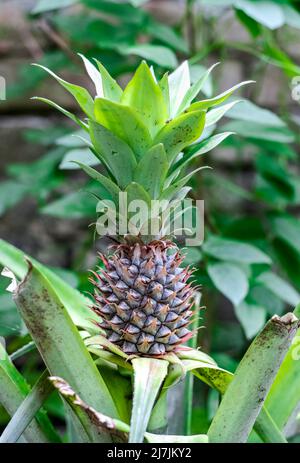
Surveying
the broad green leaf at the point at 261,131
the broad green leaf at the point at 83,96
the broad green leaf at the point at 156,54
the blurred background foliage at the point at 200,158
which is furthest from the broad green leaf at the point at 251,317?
the broad green leaf at the point at 83,96

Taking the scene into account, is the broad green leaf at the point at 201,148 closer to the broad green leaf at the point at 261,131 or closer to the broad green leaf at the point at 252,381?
the broad green leaf at the point at 252,381

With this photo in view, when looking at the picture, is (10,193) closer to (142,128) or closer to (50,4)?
(50,4)

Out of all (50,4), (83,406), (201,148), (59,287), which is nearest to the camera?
(83,406)

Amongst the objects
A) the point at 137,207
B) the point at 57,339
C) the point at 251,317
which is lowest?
the point at 251,317

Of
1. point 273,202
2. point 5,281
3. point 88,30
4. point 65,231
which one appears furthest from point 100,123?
point 65,231

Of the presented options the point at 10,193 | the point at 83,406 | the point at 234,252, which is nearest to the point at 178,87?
the point at 83,406
